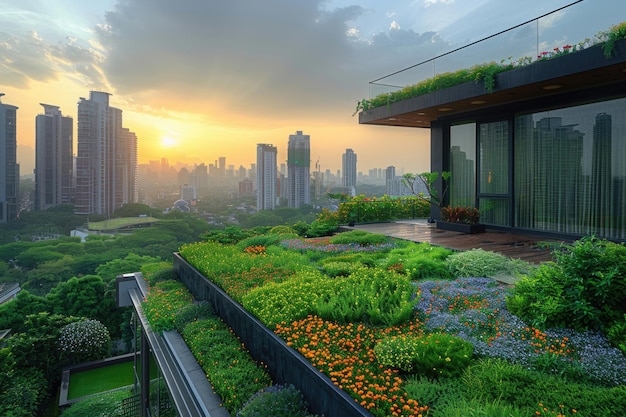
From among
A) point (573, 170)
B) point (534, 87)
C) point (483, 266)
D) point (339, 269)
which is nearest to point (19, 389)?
point (339, 269)

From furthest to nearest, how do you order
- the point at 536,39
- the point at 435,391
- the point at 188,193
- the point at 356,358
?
the point at 188,193
the point at 536,39
the point at 356,358
the point at 435,391

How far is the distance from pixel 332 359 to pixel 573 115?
32.1 feet

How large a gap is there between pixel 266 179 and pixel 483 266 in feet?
109

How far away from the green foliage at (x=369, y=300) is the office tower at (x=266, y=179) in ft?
107

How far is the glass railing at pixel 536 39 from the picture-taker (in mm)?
7836

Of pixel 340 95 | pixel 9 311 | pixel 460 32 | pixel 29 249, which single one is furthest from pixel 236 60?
pixel 29 249

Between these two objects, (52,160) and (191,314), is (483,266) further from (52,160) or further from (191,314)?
(52,160)

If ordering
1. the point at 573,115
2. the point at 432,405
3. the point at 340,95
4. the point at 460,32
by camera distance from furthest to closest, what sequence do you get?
the point at 340,95 < the point at 460,32 < the point at 573,115 < the point at 432,405

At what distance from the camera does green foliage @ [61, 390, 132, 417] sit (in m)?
13.3

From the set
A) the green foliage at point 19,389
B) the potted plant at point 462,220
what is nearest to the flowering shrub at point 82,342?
the green foliage at point 19,389

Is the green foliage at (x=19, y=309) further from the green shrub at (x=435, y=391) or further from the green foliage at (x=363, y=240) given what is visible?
the green shrub at (x=435, y=391)

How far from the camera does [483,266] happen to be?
249 inches

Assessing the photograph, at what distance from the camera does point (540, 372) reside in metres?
3.12

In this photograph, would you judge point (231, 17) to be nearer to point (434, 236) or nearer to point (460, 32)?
point (460, 32)
